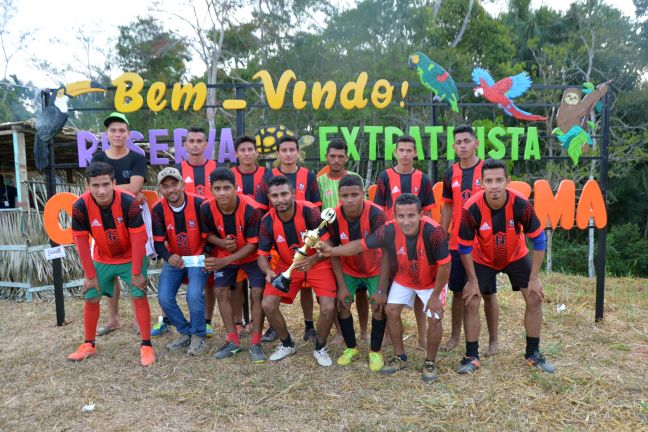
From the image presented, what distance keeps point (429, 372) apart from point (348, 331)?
0.82 meters

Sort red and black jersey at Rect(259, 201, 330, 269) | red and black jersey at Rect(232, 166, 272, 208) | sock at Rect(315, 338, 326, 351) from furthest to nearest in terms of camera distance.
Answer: red and black jersey at Rect(232, 166, 272, 208) → sock at Rect(315, 338, 326, 351) → red and black jersey at Rect(259, 201, 330, 269)

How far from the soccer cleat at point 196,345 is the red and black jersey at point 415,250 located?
6.34ft

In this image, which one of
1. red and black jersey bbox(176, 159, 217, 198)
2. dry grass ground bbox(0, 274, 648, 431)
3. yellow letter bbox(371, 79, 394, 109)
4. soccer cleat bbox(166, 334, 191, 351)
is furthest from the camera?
yellow letter bbox(371, 79, 394, 109)

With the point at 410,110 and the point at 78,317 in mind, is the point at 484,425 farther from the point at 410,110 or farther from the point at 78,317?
the point at 410,110

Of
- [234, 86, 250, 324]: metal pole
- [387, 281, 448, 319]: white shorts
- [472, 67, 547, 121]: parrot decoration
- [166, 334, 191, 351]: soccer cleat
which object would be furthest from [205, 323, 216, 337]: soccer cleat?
[472, 67, 547, 121]: parrot decoration

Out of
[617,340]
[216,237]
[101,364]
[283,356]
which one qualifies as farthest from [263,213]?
[617,340]

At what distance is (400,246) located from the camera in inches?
162

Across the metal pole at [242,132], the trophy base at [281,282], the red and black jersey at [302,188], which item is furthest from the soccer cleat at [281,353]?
the red and black jersey at [302,188]

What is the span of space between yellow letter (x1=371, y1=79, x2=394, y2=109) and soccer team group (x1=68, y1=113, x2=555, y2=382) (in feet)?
4.55

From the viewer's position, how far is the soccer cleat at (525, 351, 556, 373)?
4.24 meters

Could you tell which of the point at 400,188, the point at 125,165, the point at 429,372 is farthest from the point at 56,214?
the point at 429,372

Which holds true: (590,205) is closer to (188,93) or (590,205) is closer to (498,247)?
(498,247)

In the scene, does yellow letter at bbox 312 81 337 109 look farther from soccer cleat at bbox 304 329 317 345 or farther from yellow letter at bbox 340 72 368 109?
soccer cleat at bbox 304 329 317 345

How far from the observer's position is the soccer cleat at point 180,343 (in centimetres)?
488
